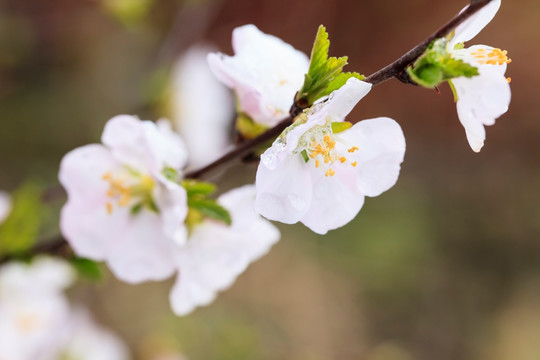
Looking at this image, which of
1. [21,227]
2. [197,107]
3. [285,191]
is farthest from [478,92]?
Answer: [197,107]

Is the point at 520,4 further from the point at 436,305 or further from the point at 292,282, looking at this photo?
the point at 292,282

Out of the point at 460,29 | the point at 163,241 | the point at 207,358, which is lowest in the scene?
the point at 207,358

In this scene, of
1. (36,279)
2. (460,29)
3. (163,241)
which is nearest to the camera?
(460,29)

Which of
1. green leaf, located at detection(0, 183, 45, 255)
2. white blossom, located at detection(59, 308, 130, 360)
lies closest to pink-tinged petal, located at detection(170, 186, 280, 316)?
green leaf, located at detection(0, 183, 45, 255)

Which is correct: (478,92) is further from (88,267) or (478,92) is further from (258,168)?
(88,267)

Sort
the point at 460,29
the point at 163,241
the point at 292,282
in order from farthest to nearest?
1. the point at 292,282
2. the point at 163,241
3. the point at 460,29

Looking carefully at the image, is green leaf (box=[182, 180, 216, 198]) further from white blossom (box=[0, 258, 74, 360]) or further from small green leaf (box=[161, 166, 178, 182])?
white blossom (box=[0, 258, 74, 360])

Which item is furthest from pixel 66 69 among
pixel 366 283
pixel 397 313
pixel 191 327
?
pixel 397 313
